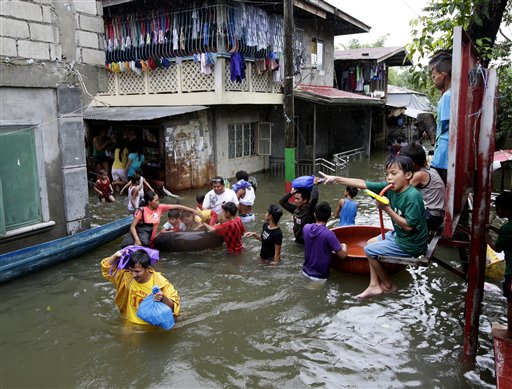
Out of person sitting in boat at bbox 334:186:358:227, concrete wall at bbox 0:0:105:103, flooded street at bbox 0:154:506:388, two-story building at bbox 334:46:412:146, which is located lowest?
flooded street at bbox 0:154:506:388

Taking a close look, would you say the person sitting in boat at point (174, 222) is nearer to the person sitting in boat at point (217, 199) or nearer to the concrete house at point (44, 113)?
the person sitting in boat at point (217, 199)

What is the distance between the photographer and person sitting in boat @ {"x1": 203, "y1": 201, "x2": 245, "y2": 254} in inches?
307

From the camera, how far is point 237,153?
A: 16766mm

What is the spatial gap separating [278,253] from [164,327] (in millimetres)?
2842

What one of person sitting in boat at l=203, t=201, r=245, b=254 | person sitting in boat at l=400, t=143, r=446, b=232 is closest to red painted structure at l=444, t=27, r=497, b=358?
person sitting in boat at l=400, t=143, r=446, b=232

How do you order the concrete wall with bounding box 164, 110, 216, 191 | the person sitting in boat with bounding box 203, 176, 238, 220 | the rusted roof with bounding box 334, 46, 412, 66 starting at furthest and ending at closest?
the rusted roof with bounding box 334, 46, 412, 66 → the concrete wall with bounding box 164, 110, 216, 191 → the person sitting in boat with bounding box 203, 176, 238, 220

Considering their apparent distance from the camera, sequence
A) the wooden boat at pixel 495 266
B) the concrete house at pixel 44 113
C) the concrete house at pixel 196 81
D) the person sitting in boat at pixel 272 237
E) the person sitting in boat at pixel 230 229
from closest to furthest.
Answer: the wooden boat at pixel 495 266 < the person sitting in boat at pixel 272 237 < the concrete house at pixel 44 113 < the person sitting in boat at pixel 230 229 < the concrete house at pixel 196 81

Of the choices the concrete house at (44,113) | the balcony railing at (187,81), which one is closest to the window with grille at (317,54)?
the balcony railing at (187,81)

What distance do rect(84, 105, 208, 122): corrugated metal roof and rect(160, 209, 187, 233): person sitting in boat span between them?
16.1 feet

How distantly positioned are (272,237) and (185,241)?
1.92m

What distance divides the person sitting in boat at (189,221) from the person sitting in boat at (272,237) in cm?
180

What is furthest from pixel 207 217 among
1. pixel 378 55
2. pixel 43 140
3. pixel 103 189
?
pixel 378 55

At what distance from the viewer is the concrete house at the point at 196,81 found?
13.4m

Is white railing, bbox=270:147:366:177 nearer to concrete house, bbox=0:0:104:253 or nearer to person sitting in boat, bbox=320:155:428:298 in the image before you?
concrete house, bbox=0:0:104:253
